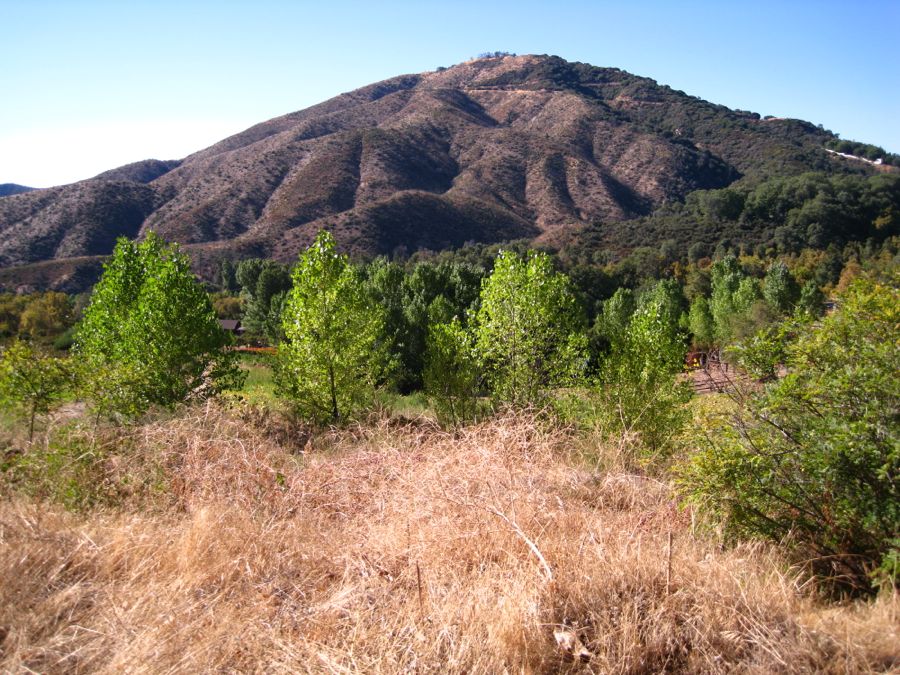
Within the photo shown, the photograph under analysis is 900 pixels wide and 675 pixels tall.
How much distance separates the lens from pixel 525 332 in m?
12.1

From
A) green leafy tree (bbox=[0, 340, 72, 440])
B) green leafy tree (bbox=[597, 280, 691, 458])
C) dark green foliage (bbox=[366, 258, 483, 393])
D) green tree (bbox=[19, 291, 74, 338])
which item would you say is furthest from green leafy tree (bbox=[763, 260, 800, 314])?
green tree (bbox=[19, 291, 74, 338])

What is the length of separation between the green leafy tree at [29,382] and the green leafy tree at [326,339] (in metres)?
5.70

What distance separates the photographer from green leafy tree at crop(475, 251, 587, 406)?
12.1 m

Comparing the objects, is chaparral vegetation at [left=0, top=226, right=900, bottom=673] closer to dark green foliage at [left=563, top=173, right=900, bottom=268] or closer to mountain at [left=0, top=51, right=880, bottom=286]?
dark green foliage at [left=563, top=173, right=900, bottom=268]

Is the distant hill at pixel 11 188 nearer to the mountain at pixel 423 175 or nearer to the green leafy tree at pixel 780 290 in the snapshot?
the mountain at pixel 423 175

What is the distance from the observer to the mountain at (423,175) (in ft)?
213

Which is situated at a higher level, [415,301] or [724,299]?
[415,301]

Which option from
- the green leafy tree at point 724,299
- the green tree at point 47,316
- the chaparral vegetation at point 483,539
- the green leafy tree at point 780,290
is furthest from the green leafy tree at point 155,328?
the green leafy tree at point 780,290

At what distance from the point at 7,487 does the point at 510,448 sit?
4.68 metres

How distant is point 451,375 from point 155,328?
6951 millimetres

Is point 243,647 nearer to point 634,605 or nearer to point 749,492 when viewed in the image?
point 634,605

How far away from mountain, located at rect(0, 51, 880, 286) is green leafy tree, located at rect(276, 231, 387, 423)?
48.6 m

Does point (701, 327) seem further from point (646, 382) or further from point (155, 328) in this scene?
point (155, 328)

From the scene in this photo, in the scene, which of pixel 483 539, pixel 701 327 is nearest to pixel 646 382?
pixel 483 539
